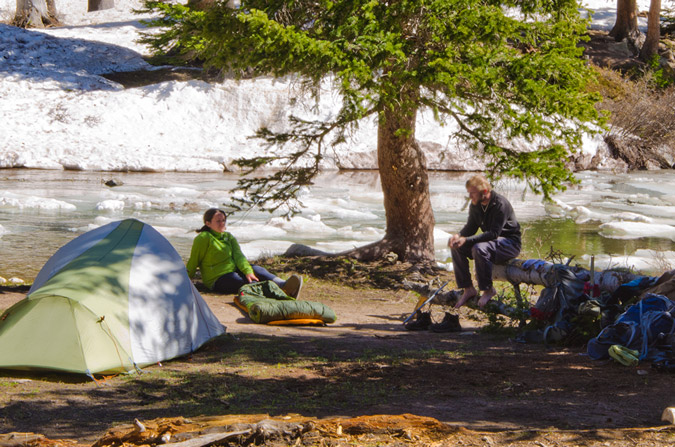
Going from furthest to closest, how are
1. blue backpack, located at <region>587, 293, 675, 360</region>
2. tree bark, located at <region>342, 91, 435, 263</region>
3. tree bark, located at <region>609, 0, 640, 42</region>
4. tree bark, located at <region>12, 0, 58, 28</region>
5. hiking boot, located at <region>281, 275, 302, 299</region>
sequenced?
1. tree bark, located at <region>609, 0, 640, 42</region>
2. tree bark, located at <region>12, 0, 58, 28</region>
3. tree bark, located at <region>342, 91, 435, 263</region>
4. hiking boot, located at <region>281, 275, 302, 299</region>
5. blue backpack, located at <region>587, 293, 675, 360</region>

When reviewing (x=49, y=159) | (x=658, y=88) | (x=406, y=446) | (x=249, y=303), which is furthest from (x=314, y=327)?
(x=658, y=88)

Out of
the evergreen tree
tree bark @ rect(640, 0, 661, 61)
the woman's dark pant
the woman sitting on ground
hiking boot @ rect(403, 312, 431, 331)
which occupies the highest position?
tree bark @ rect(640, 0, 661, 61)

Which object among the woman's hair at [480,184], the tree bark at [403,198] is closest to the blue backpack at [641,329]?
the woman's hair at [480,184]

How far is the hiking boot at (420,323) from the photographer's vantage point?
8.13 meters

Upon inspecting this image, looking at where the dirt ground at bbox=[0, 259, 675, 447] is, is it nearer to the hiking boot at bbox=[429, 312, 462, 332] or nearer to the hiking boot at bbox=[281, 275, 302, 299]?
the hiking boot at bbox=[429, 312, 462, 332]

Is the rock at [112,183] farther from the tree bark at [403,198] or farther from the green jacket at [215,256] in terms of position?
the green jacket at [215,256]

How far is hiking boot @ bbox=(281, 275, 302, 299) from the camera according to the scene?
8.95m

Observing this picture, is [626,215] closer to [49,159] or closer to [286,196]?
[286,196]

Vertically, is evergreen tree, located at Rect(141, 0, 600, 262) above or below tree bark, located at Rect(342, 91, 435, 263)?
above

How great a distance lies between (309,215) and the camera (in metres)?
17.4

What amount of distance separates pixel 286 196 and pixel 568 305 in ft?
17.0

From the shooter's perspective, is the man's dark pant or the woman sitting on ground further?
the woman sitting on ground

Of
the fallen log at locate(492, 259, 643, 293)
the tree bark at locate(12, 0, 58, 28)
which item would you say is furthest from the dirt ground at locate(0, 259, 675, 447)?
the tree bark at locate(12, 0, 58, 28)

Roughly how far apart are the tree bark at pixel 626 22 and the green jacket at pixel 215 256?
100 feet
